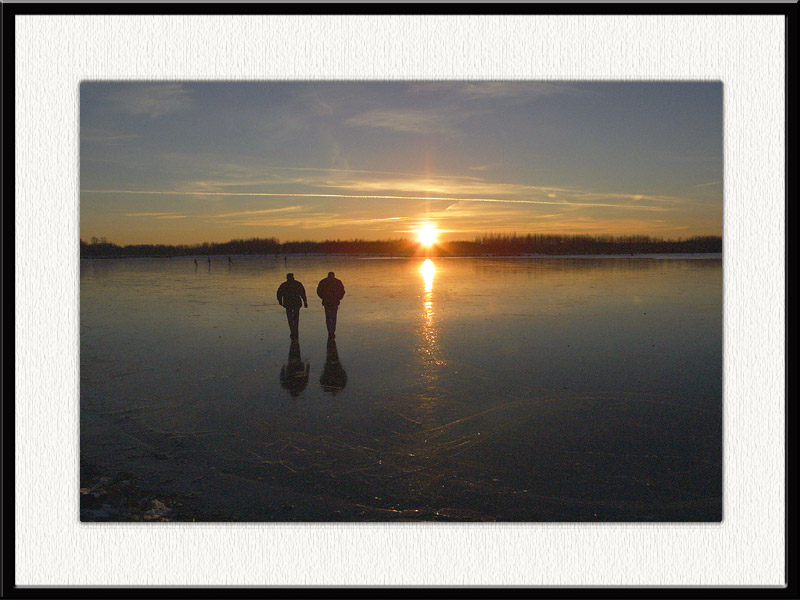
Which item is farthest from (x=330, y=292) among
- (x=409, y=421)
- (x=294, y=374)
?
(x=409, y=421)

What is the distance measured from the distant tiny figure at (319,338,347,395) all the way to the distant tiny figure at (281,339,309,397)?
32 cm

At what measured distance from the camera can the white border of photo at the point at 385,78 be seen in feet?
13.4

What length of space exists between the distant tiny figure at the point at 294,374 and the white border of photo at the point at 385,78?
14.0ft

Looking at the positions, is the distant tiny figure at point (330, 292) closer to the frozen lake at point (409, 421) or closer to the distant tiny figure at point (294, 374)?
the frozen lake at point (409, 421)

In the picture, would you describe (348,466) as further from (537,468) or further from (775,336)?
(775,336)

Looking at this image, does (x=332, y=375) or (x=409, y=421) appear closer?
(x=409, y=421)

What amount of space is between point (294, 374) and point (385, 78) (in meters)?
6.22

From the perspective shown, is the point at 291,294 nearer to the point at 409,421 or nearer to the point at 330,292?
the point at 330,292

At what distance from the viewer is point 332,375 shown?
31.3 feet

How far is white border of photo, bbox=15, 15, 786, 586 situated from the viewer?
160 inches

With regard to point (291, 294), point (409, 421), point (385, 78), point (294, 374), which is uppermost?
point (385, 78)

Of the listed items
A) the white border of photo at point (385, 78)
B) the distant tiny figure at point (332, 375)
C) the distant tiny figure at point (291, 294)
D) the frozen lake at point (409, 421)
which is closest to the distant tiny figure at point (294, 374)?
the frozen lake at point (409, 421)

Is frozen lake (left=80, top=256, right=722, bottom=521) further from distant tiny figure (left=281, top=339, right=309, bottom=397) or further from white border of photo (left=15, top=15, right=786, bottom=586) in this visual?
white border of photo (left=15, top=15, right=786, bottom=586)

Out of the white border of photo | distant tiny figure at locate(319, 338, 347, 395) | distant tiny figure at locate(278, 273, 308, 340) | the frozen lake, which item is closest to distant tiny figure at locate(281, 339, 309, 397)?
the frozen lake
